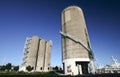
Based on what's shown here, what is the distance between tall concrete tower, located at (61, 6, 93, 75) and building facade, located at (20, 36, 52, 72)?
5631 centimetres

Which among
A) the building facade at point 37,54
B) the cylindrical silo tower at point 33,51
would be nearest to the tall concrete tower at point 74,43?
the cylindrical silo tower at point 33,51

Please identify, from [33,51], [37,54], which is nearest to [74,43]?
[33,51]

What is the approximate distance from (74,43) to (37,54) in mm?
69662

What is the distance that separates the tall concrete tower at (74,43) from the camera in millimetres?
63625

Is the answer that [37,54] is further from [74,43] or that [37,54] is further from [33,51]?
[74,43]

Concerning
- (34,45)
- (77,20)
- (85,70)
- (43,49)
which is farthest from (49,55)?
(77,20)

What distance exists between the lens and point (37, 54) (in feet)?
424

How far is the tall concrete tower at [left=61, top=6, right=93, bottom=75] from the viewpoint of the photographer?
63625mm

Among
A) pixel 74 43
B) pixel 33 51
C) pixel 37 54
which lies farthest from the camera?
pixel 37 54

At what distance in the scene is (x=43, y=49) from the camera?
13450 centimetres

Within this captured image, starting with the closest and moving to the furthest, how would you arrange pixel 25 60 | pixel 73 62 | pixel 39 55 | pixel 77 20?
pixel 73 62
pixel 77 20
pixel 25 60
pixel 39 55

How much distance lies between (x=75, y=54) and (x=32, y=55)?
64724 mm

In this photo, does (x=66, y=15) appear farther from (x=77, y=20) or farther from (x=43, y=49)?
(x=43, y=49)

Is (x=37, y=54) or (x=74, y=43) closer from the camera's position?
(x=74, y=43)
